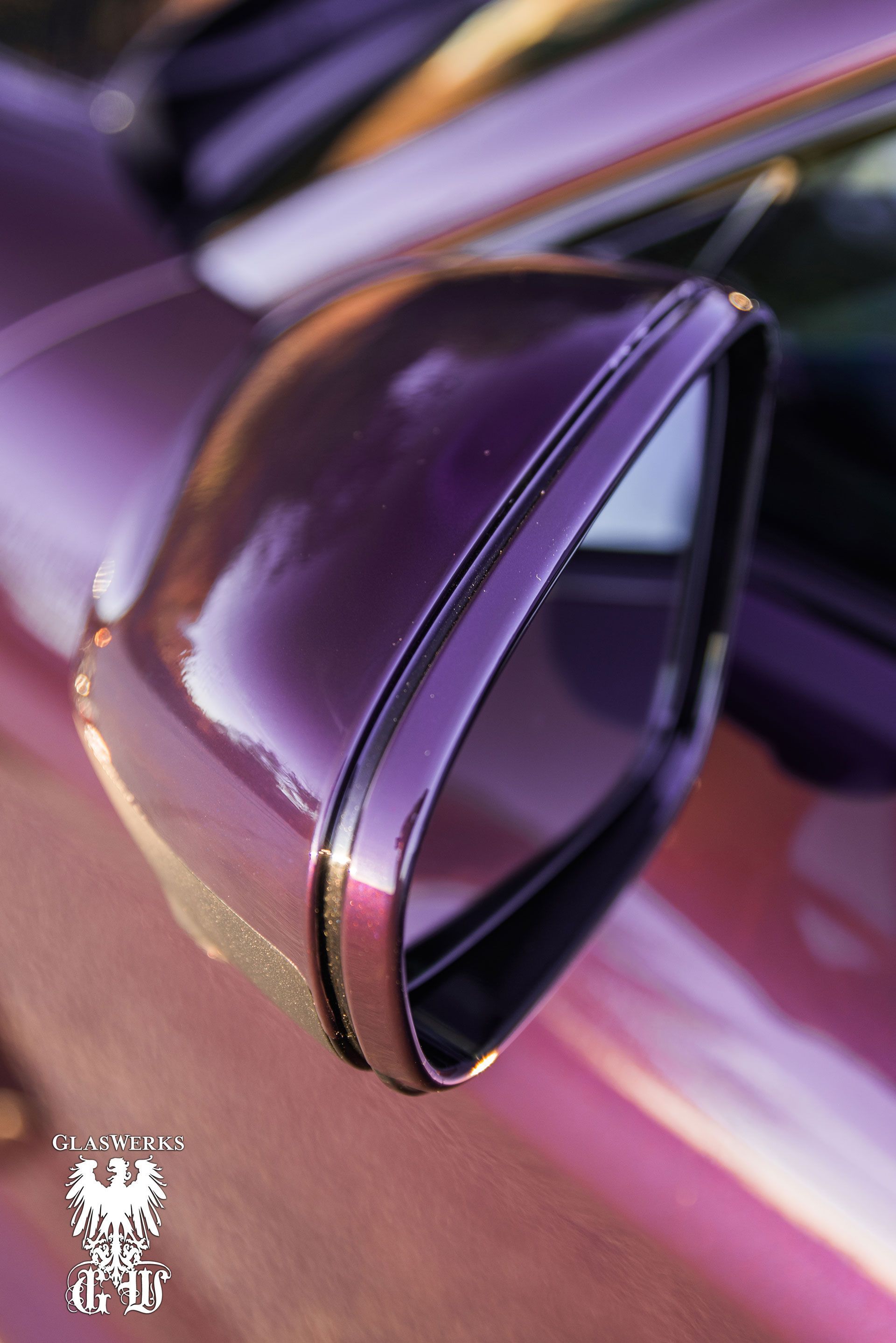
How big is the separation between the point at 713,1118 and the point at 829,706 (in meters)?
0.48

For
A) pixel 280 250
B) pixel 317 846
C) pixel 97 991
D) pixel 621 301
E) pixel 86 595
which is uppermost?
pixel 280 250

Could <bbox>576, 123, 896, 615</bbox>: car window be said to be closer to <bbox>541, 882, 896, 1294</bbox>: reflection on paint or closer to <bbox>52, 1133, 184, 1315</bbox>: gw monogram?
<bbox>541, 882, 896, 1294</bbox>: reflection on paint

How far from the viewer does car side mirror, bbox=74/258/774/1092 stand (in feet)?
2.38

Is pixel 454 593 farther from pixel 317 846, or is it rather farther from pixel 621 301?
pixel 621 301

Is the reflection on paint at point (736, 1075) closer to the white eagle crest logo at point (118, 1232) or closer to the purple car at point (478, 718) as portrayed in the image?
the purple car at point (478, 718)

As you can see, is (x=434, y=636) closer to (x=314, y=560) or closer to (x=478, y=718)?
(x=314, y=560)

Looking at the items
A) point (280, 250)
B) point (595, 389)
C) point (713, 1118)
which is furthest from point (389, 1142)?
point (280, 250)

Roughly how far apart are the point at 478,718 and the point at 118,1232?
995 mm


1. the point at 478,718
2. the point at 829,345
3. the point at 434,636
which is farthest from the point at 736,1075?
the point at 829,345

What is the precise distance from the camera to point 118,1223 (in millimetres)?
1407

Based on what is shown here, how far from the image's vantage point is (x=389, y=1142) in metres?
1.11

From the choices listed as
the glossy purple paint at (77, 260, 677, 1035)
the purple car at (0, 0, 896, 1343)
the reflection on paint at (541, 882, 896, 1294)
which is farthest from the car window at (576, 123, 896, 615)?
the reflection on paint at (541, 882, 896, 1294)

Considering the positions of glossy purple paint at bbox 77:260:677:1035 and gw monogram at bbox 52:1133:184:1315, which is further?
gw monogram at bbox 52:1133:184:1315

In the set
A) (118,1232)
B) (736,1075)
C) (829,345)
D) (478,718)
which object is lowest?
(118,1232)
